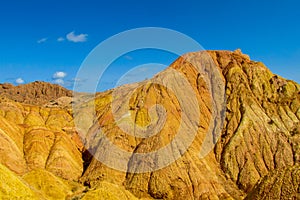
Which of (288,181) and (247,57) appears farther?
(247,57)

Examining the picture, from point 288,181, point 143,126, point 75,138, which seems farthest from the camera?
point 75,138

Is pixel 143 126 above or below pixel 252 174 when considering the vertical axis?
above

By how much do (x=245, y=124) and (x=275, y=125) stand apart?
22.3 feet

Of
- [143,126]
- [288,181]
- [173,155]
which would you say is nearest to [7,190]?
[288,181]

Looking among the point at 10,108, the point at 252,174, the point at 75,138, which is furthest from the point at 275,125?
the point at 10,108

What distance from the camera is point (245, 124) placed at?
7600cm

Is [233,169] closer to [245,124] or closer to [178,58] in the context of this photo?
[245,124]

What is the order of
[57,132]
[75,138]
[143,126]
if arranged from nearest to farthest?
1. [143,126]
2. [57,132]
3. [75,138]

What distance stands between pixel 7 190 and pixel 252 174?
5212 centimetres

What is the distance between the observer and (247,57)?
314 feet

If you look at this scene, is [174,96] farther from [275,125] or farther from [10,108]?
[10,108]

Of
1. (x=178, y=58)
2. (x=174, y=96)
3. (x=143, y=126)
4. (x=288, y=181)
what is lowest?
(x=288, y=181)

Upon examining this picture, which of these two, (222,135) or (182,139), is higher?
(222,135)

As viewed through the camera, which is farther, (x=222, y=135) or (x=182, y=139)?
A: (x=222, y=135)
